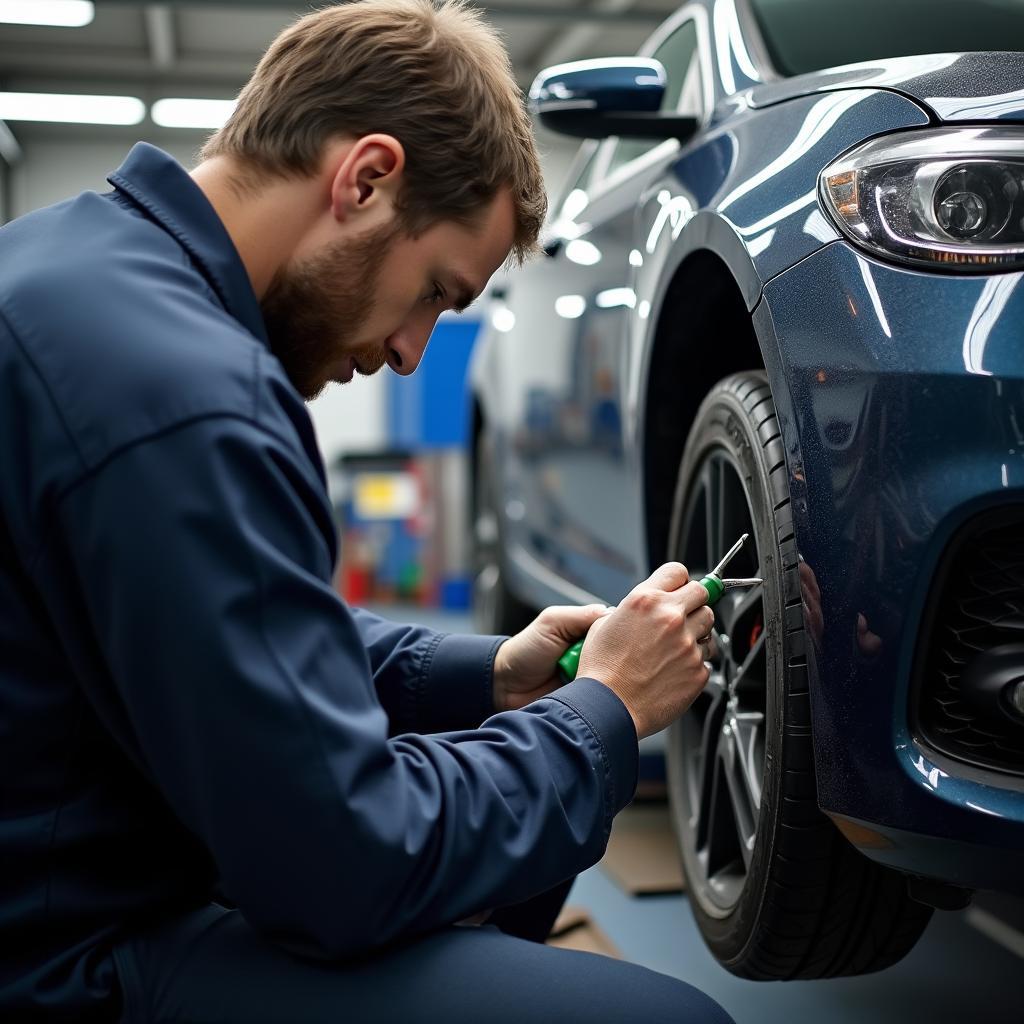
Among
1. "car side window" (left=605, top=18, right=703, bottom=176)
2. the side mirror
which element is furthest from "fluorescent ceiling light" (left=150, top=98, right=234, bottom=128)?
the side mirror

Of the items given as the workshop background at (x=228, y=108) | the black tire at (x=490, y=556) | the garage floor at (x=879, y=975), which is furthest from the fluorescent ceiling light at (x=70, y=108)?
the garage floor at (x=879, y=975)

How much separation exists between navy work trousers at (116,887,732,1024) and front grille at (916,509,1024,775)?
338mm

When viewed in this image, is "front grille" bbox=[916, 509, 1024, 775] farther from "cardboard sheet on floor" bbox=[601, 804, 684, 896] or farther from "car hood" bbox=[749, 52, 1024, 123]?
"cardboard sheet on floor" bbox=[601, 804, 684, 896]

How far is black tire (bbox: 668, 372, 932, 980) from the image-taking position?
125cm

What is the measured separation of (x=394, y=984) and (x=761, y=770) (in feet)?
2.04

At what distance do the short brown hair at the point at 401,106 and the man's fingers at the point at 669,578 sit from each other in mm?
371

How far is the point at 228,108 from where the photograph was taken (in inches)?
341

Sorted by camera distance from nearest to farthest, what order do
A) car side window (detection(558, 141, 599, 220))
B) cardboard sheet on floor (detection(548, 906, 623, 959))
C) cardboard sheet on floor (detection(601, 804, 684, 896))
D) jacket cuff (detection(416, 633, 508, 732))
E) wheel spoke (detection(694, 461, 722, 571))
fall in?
jacket cuff (detection(416, 633, 508, 732)) < wheel spoke (detection(694, 461, 722, 571)) < cardboard sheet on floor (detection(548, 906, 623, 959)) < cardboard sheet on floor (detection(601, 804, 684, 896)) < car side window (detection(558, 141, 599, 220))

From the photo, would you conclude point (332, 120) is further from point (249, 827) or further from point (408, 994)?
point (408, 994)

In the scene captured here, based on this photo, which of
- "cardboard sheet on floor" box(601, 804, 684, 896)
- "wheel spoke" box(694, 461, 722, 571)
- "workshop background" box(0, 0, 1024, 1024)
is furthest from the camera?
"workshop background" box(0, 0, 1024, 1024)

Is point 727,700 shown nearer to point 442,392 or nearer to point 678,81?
point 678,81

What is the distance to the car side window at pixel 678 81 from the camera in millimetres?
1896

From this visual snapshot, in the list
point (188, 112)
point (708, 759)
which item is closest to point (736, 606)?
point (708, 759)

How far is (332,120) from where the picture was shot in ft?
3.44
